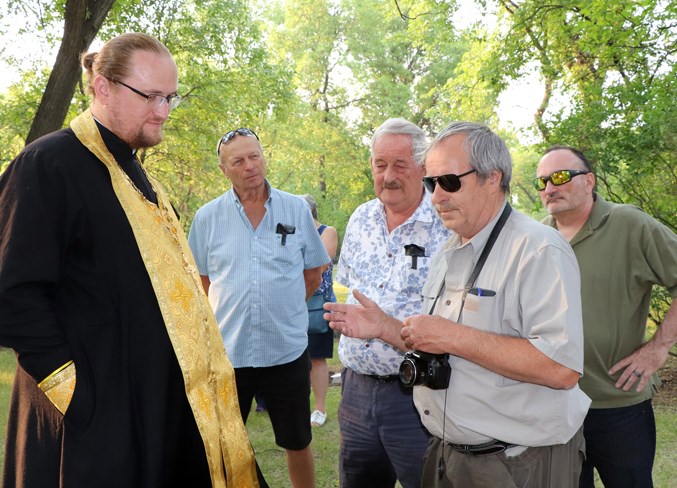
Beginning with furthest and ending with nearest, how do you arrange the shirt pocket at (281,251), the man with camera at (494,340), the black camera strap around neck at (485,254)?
the shirt pocket at (281,251) < the black camera strap around neck at (485,254) < the man with camera at (494,340)

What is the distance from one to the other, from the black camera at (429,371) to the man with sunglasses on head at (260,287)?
165cm

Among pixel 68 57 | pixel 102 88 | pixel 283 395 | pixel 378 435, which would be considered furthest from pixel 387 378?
pixel 68 57

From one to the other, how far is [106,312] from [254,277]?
157 centimetres

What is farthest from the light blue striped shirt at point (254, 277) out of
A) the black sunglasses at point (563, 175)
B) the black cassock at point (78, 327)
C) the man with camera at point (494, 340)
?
the black sunglasses at point (563, 175)

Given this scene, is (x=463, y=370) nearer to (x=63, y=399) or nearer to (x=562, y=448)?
(x=562, y=448)

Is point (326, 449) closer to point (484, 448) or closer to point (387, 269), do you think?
point (387, 269)

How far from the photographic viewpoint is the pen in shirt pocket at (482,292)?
2125 millimetres

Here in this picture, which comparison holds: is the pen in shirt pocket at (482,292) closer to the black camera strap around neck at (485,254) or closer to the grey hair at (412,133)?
the black camera strap around neck at (485,254)

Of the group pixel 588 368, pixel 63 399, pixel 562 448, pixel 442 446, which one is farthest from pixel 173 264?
pixel 588 368

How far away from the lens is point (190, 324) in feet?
8.23

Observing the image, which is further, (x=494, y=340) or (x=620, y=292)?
(x=620, y=292)

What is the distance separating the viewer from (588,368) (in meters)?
3.11

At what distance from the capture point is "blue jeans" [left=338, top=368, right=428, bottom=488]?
115 inches

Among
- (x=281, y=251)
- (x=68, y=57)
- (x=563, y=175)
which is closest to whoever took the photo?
(x=563, y=175)
